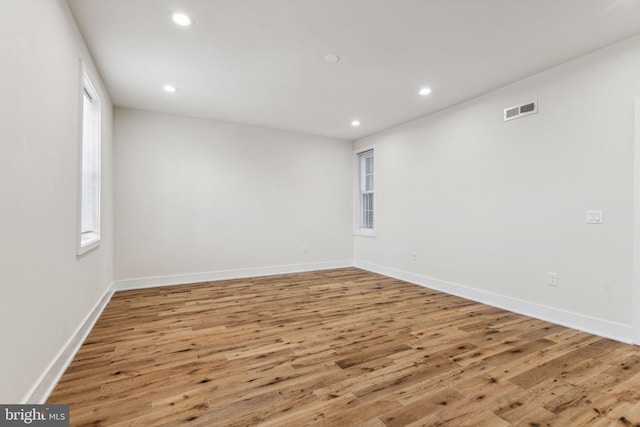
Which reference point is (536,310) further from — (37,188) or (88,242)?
(88,242)

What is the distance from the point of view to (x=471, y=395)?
1.78 metres

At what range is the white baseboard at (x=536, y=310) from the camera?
2.60m

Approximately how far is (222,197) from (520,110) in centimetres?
433

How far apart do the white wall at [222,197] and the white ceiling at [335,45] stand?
77 centimetres

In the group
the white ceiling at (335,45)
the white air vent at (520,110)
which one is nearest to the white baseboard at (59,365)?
the white ceiling at (335,45)

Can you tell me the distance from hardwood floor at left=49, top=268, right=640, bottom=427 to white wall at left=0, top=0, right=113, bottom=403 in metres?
0.41

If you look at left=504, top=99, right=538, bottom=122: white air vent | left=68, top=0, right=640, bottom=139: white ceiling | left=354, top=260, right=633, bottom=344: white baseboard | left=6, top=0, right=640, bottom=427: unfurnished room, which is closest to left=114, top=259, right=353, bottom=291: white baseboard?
left=6, top=0, right=640, bottom=427: unfurnished room

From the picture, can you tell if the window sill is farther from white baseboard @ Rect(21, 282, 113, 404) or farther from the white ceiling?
the white ceiling

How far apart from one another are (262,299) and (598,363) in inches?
128

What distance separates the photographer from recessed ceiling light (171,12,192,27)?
7.38 ft

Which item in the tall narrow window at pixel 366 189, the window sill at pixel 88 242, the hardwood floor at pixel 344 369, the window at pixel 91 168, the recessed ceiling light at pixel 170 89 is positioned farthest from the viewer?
the tall narrow window at pixel 366 189

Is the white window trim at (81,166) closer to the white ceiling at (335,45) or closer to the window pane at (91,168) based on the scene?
the window pane at (91,168)

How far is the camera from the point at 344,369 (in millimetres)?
2070

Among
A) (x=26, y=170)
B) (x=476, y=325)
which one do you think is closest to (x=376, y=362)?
(x=476, y=325)
